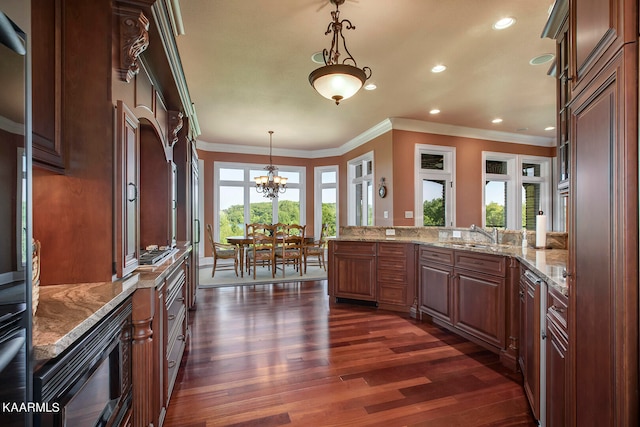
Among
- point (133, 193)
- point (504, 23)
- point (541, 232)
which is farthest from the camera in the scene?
point (541, 232)

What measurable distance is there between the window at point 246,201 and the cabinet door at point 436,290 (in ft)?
16.4

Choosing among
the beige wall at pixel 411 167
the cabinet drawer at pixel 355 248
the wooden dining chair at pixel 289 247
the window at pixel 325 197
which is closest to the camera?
the cabinet drawer at pixel 355 248

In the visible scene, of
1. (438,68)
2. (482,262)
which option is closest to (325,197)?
(438,68)

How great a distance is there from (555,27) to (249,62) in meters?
2.71

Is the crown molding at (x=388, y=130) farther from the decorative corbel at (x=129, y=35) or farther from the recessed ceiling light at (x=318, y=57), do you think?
the decorative corbel at (x=129, y=35)

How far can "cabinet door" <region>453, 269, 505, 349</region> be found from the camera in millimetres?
2543

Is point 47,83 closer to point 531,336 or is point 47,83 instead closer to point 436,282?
point 531,336

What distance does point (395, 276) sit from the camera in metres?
3.81

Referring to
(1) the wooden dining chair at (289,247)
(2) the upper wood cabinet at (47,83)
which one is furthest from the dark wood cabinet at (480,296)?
(1) the wooden dining chair at (289,247)

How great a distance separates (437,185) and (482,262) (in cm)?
325

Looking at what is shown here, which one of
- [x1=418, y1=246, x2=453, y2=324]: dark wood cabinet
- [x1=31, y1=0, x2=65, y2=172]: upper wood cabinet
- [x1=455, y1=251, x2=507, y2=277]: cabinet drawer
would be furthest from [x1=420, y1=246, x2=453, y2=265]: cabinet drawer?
[x1=31, y1=0, x2=65, y2=172]: upper wood cabinet

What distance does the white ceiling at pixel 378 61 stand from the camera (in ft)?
8.25

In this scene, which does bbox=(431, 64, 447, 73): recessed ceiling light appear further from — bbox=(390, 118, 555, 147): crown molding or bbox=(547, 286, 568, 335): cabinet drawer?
bbox=(547, 286, 568, 335): cabinet drawer

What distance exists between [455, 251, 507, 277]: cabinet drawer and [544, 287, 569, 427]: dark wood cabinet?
37.4 inches
